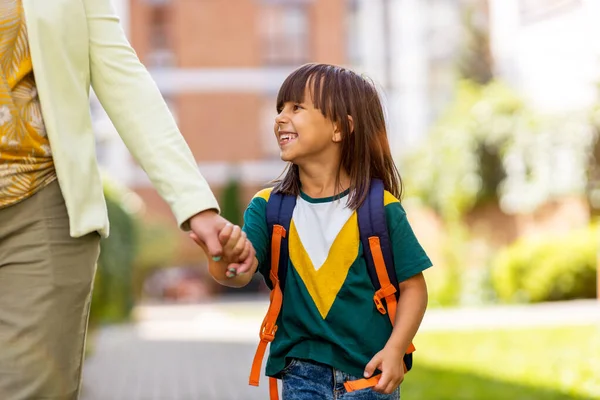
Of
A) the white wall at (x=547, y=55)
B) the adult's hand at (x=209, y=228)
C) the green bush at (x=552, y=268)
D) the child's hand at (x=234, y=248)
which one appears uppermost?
the adult's hand at (x=209, y=228)

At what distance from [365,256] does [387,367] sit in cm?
32

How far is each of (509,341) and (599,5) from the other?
417cm

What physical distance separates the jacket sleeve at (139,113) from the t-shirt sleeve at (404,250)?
71 centimetres

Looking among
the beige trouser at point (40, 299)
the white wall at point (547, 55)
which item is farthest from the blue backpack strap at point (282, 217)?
the white wall at point (547, 55)

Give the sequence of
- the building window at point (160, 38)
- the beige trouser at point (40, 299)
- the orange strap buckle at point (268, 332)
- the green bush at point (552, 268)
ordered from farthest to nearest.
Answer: the building window at point (160, 38)
the green bush at point (552, 268)
the orange strap buckle at point (268, 332)
the beige trouser at point (40, 299)

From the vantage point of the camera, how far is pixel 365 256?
310 centimetres

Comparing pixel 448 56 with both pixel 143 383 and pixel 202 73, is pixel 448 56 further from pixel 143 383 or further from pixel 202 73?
pixel 143 383

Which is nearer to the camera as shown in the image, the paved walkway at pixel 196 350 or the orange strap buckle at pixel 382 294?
the orange strap buckle at pixel 382 294

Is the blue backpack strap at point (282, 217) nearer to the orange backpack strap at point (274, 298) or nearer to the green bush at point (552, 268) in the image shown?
the orange backpack strap at point (274, 298)

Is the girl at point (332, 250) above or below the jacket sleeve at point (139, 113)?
below

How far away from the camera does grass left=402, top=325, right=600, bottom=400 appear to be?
7.16m

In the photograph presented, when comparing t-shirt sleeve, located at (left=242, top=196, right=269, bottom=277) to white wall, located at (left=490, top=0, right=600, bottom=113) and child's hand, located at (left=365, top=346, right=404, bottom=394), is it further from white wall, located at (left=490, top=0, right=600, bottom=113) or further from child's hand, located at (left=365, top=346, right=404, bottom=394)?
white wall, located at (left=490, top=0, right=600, bottom=113)

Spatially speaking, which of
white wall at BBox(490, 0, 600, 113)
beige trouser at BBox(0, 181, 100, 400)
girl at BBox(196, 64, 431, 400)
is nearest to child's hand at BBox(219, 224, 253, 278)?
girl at BBox(196, 64, 431, 400)

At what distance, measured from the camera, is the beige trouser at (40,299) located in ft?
7.87
